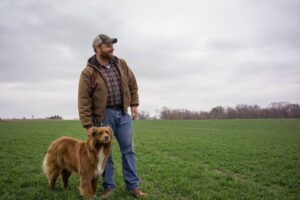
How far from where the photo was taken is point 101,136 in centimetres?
571

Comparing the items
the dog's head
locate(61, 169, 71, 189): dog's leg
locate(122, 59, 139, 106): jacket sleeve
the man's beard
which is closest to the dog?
the dog's head

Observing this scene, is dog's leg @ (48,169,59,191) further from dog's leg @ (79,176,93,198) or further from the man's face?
the man's face

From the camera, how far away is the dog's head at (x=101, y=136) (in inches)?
224

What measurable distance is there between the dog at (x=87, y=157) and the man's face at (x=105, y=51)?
4.88ft

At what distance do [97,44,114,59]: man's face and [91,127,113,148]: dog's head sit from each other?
1.50 meters

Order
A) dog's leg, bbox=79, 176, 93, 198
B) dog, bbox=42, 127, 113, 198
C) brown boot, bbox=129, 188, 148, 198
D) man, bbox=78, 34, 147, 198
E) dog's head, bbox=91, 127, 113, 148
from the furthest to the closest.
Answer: brown boot, bbox=129, 188, 148, 198
man, bbox=78, 34, 147, 198
dog's leg, bbox=79, 176, 93, 198
dog, bbox=42, 127, 113, 198
dog's head, bbox=91, 127, 113, 148

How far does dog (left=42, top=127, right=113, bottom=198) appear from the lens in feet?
19.1

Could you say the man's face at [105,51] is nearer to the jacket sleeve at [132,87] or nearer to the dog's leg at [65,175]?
the jacket sleeve at [132,87]

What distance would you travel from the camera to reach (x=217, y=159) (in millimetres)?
12938

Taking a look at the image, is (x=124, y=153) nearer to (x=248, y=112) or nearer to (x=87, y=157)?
(x=87, y=157)

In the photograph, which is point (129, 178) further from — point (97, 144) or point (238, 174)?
point (238, 174)

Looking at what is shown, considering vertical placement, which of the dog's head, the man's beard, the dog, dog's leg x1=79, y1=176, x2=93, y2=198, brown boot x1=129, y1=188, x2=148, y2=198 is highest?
the man's beard

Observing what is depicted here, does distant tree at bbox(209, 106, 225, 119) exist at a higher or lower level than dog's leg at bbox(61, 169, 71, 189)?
higher

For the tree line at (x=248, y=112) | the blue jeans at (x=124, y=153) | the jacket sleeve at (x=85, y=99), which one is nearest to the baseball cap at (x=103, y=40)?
the jacket sleeve at (x=85, y=99)
